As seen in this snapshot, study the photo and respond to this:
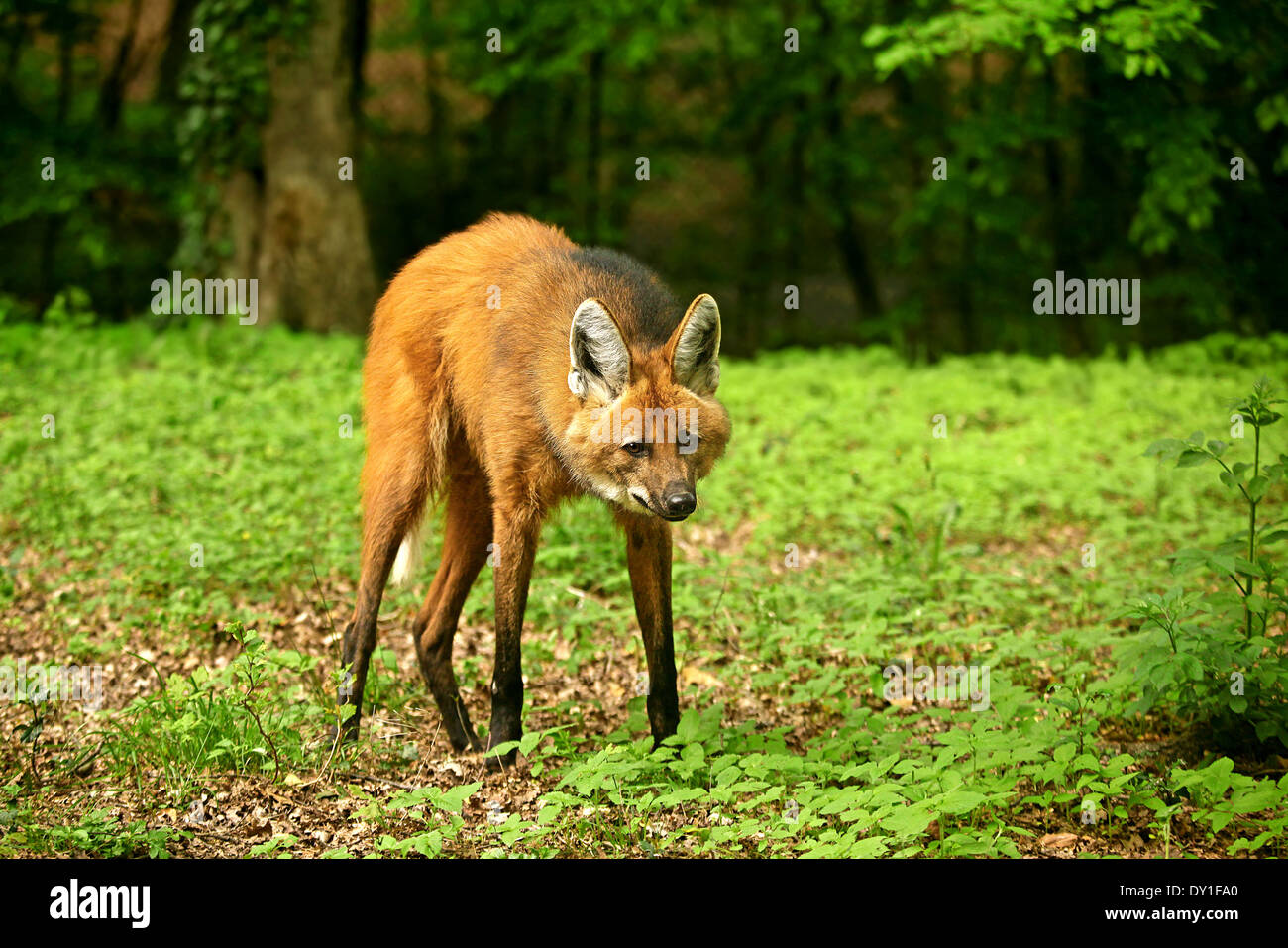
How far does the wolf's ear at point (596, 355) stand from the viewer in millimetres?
3814

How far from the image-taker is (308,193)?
11.0 meters

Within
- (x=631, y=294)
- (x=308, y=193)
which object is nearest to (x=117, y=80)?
(x=308, y=193)

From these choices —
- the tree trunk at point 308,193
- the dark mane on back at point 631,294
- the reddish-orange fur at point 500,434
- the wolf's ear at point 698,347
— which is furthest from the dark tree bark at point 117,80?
the wolf's ear at point 698,347

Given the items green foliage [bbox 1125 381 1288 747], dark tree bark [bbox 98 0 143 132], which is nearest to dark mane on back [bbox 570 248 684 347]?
green foliage [bbox 1125 381 1288 747]

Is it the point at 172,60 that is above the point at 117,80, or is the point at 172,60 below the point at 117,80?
above

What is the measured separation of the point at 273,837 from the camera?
3.53 meters

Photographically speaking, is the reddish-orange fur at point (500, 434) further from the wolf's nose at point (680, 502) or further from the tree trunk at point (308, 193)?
the tree trunk at point (308, 193)

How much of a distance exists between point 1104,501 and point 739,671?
3.47 meters

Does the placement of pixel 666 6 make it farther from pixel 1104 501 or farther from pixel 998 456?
pixel 1104 501

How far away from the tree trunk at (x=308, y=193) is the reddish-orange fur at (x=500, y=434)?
249 inches

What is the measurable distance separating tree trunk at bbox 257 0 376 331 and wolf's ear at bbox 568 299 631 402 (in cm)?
773

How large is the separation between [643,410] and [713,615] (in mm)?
1887

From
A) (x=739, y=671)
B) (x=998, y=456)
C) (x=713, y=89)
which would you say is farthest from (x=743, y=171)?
(x=739, y=671)

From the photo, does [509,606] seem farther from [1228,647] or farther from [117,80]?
[117,80]
